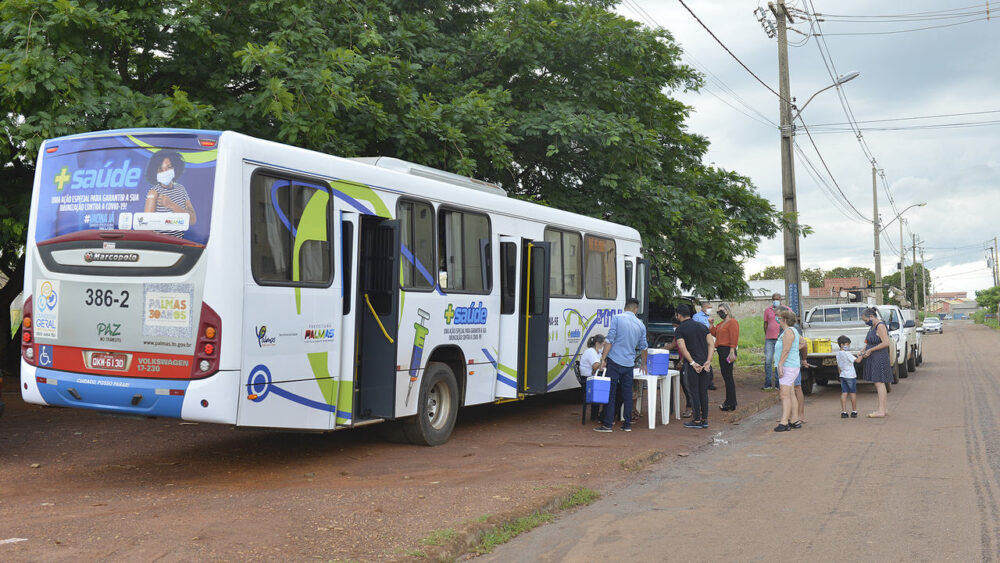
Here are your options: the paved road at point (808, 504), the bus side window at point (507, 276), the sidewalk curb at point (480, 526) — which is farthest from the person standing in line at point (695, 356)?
the sidewalk curb at point (480, 526)

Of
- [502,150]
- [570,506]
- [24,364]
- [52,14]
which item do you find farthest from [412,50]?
[570,506]

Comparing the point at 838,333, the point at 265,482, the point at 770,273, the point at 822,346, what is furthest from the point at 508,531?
the point at 770,273

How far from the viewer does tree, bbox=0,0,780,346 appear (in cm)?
1170

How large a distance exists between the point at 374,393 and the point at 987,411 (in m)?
10.6

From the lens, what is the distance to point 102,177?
26.8ft

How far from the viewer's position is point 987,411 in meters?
14.6

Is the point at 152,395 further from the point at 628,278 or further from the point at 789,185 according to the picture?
the point at 789,185

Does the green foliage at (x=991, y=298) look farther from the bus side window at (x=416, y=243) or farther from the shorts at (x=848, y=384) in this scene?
the bus side window at (x=416, y=243)

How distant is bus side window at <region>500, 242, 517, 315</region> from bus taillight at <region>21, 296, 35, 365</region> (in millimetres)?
5748

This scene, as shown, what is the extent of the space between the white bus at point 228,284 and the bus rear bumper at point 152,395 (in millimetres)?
12

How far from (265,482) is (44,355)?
2.35 m

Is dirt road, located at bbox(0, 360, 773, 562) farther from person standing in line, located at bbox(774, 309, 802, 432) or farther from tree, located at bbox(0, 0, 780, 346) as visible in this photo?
tree, located at bbox(0, 0, 780, 346)

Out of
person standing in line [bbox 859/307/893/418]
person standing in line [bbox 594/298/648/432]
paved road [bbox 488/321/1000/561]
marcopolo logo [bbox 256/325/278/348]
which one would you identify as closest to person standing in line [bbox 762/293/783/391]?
person standing in line [bbox 859/307/893/418]

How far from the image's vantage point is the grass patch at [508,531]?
625cm
